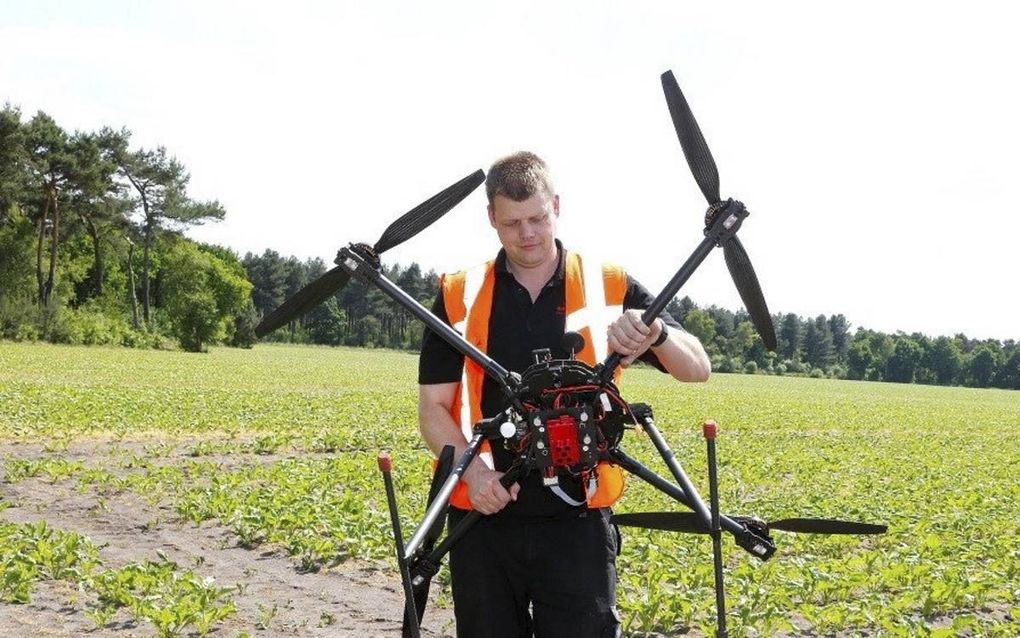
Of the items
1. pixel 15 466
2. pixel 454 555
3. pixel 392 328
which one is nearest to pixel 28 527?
pixel 15 466

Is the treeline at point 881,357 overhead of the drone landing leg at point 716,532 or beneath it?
overhead

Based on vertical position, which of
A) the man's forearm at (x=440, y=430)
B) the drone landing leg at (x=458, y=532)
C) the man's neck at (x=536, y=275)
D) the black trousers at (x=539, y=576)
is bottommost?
the black trousers at (x=539, y=576)

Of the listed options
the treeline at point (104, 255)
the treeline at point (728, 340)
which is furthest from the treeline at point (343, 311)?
the treeline at point (104, 255)

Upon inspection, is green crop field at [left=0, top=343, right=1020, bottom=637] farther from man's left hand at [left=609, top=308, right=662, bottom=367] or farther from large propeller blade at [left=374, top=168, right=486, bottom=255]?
large propeller blade at [left=374, top=168, right=486, bottom=255]

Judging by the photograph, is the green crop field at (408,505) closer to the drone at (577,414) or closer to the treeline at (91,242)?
the drone at (577,414)

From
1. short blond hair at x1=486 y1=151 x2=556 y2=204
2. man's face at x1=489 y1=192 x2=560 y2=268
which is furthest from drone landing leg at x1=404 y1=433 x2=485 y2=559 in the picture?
short blond hair at x1=486 y1=151 x2=556 y2=204

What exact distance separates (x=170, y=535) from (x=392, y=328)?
12090 centimetres

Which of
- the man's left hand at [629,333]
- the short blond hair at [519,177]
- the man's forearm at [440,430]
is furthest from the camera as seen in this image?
the man's forearm at [440,430]

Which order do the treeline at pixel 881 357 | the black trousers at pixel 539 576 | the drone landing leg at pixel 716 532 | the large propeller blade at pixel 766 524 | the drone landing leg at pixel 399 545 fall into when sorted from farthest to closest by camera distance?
the treeline at pixel 881 357
the black trousers at pixel 539 576
the large propeller blade at pixel 766 524
the drone landing leg at pixel 716 532
the drone landing leg at pixel 399 545

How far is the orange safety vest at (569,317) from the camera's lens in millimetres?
3541

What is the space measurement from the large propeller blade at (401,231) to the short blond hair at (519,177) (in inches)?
2.7

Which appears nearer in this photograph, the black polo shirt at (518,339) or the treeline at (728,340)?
the black polo shirt at (518,339)

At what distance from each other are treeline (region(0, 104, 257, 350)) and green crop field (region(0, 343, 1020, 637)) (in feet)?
121

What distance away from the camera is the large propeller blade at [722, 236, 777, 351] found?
10.2 ft
